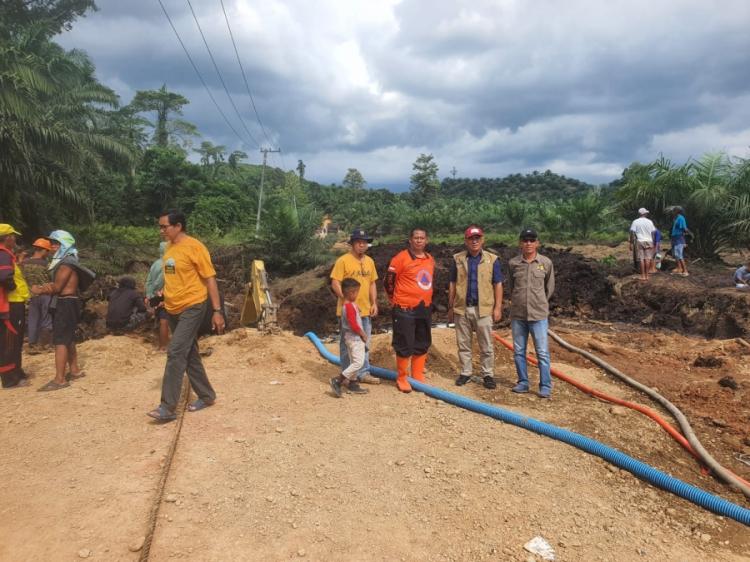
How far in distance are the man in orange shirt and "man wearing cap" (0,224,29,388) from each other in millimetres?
3646

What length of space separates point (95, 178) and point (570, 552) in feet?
105

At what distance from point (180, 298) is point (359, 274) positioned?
174 centimetres

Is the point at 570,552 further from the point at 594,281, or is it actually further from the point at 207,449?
the point at 594,281

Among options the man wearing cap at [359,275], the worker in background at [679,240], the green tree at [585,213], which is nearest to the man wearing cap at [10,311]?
the man wearing cap at [359,275]

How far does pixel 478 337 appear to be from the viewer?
558 cm

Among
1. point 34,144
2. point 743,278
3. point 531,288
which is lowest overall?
point 743,278

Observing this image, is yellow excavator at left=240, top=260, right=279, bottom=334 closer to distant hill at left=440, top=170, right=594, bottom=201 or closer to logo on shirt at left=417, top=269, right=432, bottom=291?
logo on shirt at left=417, top=269, right=432, bottom=291

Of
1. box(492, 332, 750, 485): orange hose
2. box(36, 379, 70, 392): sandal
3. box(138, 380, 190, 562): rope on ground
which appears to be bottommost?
box(492, 332, 750, 485): orange hose

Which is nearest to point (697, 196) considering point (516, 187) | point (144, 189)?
point (144, 189)

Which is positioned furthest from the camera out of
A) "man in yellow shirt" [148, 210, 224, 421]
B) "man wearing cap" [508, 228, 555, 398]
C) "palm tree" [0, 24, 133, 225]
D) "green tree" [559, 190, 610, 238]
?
"green tree" [559, 190, 610, 238]

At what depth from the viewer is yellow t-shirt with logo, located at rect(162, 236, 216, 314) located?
14.4ft

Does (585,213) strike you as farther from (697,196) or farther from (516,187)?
(516,187)

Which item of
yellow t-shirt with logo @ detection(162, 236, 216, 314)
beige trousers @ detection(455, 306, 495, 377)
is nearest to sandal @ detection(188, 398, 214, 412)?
yellow t-shirt with logo @ detection(162, 236, 216, 314)

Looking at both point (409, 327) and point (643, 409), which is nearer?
point (643, 409)
